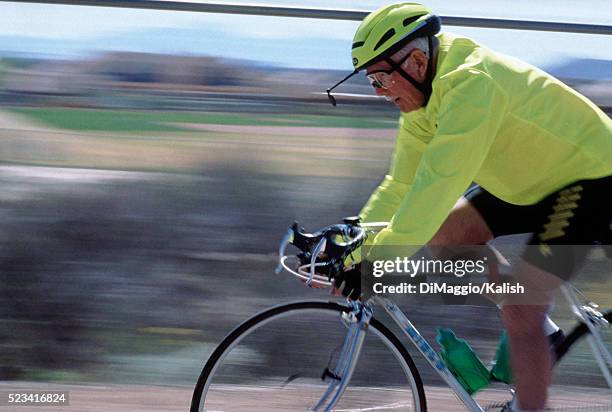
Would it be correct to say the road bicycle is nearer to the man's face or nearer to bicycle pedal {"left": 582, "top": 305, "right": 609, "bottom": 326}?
bicycle pedal {"left": 582, "top": 305, "right": 609, "bottom": 326}

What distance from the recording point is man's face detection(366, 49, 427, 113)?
338 centimetres

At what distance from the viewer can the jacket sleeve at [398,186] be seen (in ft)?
12.3

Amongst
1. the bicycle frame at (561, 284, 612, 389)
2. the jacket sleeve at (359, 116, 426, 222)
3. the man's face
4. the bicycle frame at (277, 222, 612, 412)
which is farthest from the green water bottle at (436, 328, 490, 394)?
the man's face

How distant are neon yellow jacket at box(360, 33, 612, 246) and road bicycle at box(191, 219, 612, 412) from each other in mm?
284

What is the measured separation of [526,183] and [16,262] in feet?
8.37

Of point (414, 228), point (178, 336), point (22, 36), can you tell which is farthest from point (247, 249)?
point (414, 228)

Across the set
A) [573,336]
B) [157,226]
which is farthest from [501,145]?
[157,226]

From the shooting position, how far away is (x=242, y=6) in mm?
5000

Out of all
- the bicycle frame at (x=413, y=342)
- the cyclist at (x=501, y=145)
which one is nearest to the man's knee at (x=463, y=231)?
the cyclist at (x=501, y=145)

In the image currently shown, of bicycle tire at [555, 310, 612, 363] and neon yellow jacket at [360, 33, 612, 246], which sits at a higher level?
neon yellow jacket at [360, 33, 612, 246]

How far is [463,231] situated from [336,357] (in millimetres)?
653

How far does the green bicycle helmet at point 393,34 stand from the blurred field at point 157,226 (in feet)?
4.63

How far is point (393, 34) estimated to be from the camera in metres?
3.33
